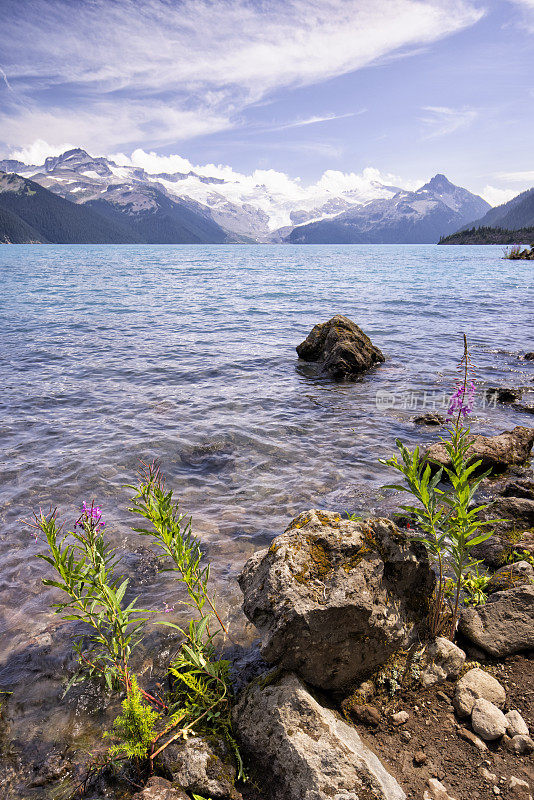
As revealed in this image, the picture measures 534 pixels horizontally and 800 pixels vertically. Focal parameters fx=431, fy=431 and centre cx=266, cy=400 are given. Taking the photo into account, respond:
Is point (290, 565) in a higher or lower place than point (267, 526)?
higher

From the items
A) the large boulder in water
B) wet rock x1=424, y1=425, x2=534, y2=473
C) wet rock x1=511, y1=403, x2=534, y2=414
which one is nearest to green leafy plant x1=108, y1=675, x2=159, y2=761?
wet rock x1=424, y1=425, x2=534, y2=473

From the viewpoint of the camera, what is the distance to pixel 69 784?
385 centimetres

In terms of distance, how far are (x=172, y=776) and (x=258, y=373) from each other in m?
14.5

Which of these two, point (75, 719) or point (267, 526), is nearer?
point (75, 719)

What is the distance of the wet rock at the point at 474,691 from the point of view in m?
3.99

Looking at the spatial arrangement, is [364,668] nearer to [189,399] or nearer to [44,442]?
[44,442]

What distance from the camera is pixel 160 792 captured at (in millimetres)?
3418

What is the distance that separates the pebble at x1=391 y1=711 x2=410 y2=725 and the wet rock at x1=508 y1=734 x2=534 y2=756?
84 centimetres

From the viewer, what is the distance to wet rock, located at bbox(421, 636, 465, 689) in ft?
14.3

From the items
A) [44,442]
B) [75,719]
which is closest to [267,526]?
[75,719]

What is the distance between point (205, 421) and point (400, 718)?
30.5ft

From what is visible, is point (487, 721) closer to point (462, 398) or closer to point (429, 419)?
point (462, 398)

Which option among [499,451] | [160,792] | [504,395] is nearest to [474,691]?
[160,792]

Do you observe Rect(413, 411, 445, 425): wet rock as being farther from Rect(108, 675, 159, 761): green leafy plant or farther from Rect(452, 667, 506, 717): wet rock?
Rect(108, 675, 159, 761): green leafy plant
